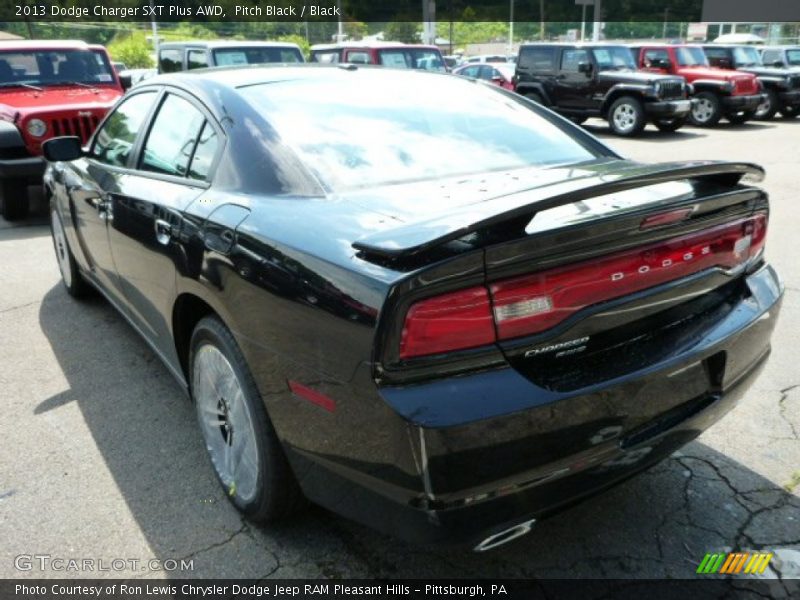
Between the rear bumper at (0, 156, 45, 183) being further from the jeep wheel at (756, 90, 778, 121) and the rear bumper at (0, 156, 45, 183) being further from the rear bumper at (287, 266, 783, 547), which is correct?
the jeep wheel at (756, 90, 778, 121)

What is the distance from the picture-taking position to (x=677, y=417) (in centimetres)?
202

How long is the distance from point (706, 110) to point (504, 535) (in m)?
16.4

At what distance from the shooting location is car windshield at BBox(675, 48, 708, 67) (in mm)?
Answer: 15984

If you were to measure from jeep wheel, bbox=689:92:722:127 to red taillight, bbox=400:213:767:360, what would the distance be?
50.7ft

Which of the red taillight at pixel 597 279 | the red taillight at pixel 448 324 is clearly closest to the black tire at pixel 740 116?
the red taillight at pixel 597 279

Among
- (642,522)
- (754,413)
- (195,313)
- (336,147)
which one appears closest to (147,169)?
(195,313)

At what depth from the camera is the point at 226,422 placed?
98.8 inches

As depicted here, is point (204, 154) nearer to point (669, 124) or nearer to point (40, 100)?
point (40, 100)

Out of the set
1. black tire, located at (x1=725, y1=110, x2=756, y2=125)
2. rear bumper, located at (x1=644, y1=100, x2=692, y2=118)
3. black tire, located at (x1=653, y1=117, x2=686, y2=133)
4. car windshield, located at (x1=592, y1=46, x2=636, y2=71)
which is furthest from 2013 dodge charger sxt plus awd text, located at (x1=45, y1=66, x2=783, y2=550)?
black tire, located at (x1=725, y1=110, x2=756, y2=125)

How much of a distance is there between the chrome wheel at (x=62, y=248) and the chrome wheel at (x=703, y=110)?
15.0 meters

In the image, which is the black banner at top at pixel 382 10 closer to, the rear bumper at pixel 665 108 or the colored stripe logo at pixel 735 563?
the rear bumper at pixel 665 108

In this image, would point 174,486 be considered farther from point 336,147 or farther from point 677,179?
point 677,179

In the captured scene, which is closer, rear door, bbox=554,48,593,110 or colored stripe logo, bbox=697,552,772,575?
colored stripe logo, bbox=697,552,772,575

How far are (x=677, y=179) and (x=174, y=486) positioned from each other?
2158mm
